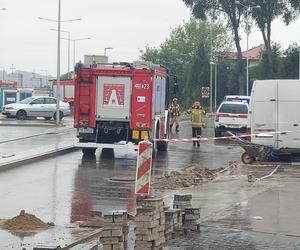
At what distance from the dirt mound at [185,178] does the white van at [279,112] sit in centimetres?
307

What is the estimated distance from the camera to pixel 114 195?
1383 cm

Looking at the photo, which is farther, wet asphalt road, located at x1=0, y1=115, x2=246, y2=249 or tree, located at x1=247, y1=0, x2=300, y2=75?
tree, located at x1=247, y1=0, x2=300, y2=75

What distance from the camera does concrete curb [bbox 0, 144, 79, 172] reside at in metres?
18.1

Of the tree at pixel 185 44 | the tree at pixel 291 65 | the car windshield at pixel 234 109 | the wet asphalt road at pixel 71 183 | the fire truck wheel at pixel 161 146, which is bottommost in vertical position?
the wet asphalt road at pixel 71 183

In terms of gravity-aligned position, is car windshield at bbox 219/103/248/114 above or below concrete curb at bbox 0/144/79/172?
above

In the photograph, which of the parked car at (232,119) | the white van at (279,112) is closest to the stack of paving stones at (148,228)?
the white van at (279,112)

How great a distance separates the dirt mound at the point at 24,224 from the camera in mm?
9883

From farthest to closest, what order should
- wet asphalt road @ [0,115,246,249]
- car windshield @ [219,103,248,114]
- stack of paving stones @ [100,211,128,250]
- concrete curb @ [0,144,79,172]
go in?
car windshield @ [219,103,248,114]
concrete curb @ [0,144,79,172]
wet asphalt road @ [0,115,246,249]
stack of paving stones @ [100,211,128,250]

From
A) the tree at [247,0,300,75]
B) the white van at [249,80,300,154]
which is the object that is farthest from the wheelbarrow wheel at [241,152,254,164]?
the tree at [247,0,300,75]

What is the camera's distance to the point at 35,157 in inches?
802

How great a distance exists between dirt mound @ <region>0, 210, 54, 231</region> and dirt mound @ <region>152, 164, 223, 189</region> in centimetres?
512

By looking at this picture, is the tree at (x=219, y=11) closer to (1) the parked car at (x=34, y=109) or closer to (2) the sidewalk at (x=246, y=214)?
(1) the parked car at (x=34, y=109)

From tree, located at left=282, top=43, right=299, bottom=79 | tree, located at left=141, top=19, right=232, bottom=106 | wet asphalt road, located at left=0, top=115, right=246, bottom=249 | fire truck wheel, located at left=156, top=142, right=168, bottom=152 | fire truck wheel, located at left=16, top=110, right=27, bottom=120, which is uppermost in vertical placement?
tree, located at left=141, top=19, right=232, bottom=106

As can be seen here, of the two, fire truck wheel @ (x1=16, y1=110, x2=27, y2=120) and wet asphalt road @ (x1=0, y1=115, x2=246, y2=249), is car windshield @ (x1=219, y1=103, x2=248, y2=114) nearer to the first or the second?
wet asphalt road @ (x1=0, y1=115, x2=246, y2=249)
